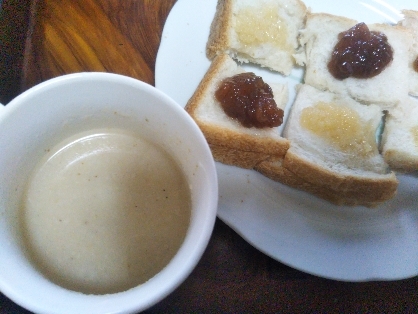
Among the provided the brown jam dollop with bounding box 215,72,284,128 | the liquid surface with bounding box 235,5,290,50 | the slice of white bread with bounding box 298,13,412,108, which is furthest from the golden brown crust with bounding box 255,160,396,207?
the liquid surface with bounding box 235,5,290,50

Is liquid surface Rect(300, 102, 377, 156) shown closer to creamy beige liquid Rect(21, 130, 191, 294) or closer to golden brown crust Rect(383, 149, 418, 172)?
golden brown crust Rect(383, 149, 418, 172)

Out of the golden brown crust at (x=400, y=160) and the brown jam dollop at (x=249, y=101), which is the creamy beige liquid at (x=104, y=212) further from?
the golden brown crust at (x=400, y=160)

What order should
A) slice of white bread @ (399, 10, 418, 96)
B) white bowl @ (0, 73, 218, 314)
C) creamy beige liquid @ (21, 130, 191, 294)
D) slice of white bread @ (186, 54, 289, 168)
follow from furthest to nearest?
slice of white bread @ (399, 10, 418, 96), slice of white bread @ (186, 54, 289, 168), creamy beige liquid @ (21, 130, 191, 294), white bowl @ (0, 73, 218, 314)

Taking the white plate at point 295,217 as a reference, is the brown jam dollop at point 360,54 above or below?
above

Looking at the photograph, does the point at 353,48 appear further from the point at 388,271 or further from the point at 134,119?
the point at 134,119

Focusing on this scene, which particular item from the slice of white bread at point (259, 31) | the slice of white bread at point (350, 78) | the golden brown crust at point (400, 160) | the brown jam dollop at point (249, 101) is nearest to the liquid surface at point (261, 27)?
the slice of white bread at point (259, 31)

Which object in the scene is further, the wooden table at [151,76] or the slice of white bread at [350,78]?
the slice of white bread at [350,78]
